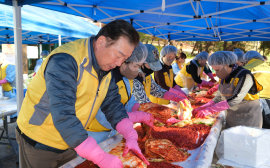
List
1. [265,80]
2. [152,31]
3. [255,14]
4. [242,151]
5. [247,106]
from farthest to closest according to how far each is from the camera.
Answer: [152,31], [255,14], [265,80], [247,106], [242,151]

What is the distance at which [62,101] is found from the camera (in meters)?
1.15

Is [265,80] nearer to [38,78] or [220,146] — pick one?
[220,146]

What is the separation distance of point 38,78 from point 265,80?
347 centimetres

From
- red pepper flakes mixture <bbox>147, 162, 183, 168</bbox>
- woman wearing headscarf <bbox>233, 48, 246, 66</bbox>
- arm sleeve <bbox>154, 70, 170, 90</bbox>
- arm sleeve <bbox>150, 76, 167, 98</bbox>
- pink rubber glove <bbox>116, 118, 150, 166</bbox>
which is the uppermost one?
woman wearing headscarf <bbox>233, 48, 246, 66</bbox>

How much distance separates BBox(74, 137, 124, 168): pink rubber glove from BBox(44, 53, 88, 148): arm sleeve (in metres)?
0.04

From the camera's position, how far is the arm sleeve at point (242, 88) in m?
2.66

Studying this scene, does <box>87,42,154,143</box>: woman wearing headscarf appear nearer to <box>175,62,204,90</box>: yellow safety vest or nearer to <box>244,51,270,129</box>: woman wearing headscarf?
<box>244,51,270,129</box>: woman wearing headscarf

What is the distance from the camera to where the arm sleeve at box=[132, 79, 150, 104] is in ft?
8.66

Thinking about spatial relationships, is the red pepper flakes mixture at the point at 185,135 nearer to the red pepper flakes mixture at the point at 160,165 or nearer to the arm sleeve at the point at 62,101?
the red pepper flakes mixture at the point at 160,165

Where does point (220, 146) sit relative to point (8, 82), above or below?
below

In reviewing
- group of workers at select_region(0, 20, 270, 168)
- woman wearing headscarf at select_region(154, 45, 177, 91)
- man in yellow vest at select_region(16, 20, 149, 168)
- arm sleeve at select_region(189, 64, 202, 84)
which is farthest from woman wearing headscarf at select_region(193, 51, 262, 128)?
arm sleeve at select_region(189, 64, 202, 84)

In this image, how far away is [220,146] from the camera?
2.13m

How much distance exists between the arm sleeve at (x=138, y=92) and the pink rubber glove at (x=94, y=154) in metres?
1.43

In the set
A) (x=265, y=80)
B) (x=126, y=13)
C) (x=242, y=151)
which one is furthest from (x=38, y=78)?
(x=126, y=13)
